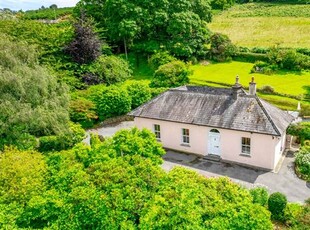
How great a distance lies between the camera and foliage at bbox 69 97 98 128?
32.3 m

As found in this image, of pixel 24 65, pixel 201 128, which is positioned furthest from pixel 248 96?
pixel 24 65

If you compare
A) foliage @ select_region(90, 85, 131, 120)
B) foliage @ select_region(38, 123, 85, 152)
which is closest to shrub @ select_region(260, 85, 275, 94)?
foliage @ select_region(90, 85, 131, 120)

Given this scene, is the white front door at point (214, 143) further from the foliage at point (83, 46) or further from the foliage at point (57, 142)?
the foliage at point (83, 46)

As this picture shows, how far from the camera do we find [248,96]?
86.7 feet

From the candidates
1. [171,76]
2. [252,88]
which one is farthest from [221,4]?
[252,88]

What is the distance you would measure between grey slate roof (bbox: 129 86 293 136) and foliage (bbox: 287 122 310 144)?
0.70 metres

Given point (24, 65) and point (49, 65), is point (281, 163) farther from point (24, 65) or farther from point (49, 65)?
point (49, 65)

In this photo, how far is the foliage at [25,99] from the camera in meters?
24.2

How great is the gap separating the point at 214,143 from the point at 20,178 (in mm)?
15507

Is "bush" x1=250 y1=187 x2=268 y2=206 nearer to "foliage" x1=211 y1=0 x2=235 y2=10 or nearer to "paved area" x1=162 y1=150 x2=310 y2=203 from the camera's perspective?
"paved area" x1=162 y1=150 x2=310 y2=203

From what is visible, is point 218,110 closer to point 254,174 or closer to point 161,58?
point 254,174

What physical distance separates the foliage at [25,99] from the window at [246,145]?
14.0 meters

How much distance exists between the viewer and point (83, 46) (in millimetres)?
40969

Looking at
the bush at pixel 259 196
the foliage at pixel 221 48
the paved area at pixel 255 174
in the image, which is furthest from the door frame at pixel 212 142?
the foliage at pixel 221 48
